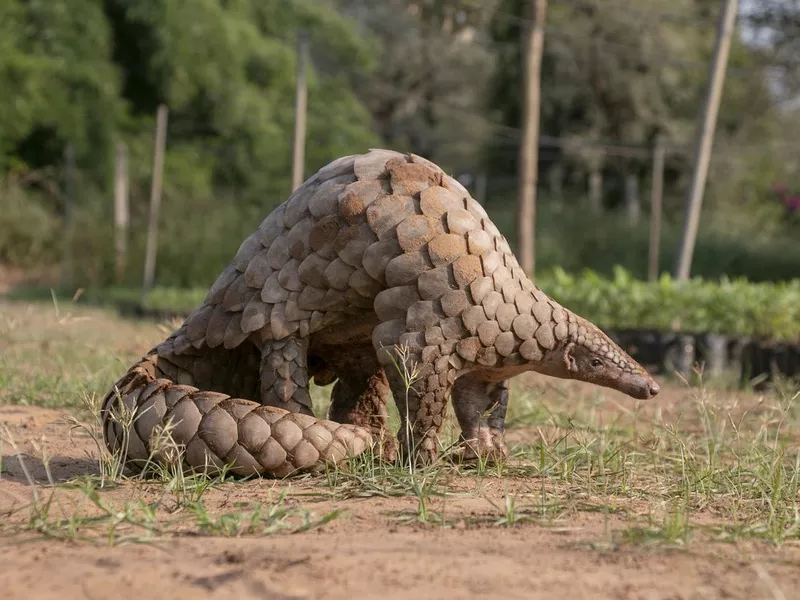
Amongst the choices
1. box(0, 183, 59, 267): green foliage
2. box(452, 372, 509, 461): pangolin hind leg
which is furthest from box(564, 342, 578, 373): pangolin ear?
box(0, 183, 59, 267): green foliage

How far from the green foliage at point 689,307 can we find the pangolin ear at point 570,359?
555cm

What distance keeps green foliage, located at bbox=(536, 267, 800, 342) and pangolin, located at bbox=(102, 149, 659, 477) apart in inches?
220

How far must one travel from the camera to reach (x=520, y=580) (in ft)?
7.41

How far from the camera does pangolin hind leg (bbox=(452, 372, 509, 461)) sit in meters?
3.65

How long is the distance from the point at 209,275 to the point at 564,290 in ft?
30.7

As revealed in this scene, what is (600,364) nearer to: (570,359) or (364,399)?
(570,359)

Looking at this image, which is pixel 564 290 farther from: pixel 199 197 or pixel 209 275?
pixel 199 197

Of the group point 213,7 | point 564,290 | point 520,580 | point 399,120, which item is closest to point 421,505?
point 520,580

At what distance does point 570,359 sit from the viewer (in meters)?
3.59

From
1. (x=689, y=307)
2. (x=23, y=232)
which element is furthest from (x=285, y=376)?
(x=23, y=232)

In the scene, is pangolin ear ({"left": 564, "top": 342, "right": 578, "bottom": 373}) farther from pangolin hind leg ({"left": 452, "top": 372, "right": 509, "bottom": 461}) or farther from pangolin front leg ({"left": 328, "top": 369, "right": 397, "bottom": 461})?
pangolin front leg ({"left": 328, "top": 369, "right": 397, "bottom": 461})

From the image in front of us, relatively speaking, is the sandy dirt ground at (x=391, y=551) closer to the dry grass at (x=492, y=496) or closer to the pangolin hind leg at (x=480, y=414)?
the dry grass at (x=492, y=496)

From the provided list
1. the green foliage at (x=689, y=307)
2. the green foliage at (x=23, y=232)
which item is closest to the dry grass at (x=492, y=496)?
the green foliage at (x=689, y=307)

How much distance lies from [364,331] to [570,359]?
2.51 ft
